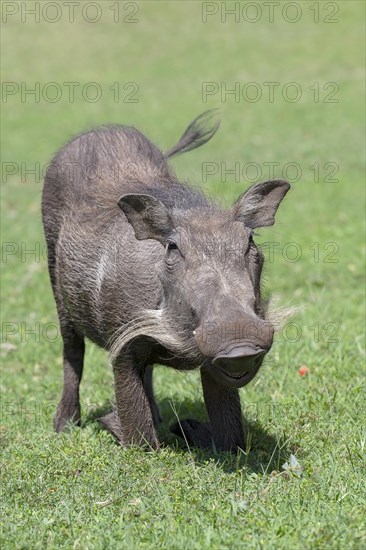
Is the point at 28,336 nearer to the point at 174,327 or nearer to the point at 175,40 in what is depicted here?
the point at 174,327

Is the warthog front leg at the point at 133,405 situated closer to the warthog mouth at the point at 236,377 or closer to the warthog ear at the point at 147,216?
the warthog ear at the point at 147,216

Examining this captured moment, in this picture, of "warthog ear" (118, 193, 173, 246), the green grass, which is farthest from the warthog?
the green grass

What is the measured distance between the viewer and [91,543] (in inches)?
136

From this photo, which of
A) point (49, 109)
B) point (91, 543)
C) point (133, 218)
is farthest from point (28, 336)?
point (49, 109)

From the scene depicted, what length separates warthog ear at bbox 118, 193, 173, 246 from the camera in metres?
4.43

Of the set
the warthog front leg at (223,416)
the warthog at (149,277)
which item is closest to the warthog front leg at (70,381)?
the warthog at (149,277)

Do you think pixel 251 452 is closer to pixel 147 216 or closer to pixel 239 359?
pixel 239 359

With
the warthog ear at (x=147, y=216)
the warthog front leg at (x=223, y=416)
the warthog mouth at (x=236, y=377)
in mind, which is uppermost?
the warthog ear at (x=147, y=216)

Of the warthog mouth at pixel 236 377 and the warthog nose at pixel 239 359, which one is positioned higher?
the warthog nose at pixel 239 359

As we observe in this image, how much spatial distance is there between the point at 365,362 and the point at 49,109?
17259 mm

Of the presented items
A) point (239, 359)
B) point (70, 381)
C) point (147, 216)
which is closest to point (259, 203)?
point (147, 216)

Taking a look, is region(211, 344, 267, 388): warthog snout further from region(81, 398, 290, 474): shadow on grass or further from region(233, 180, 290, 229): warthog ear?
region(233, 180, 290, 229): warthog ear

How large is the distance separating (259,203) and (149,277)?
24.9 inches

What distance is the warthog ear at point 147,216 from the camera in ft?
14.5
